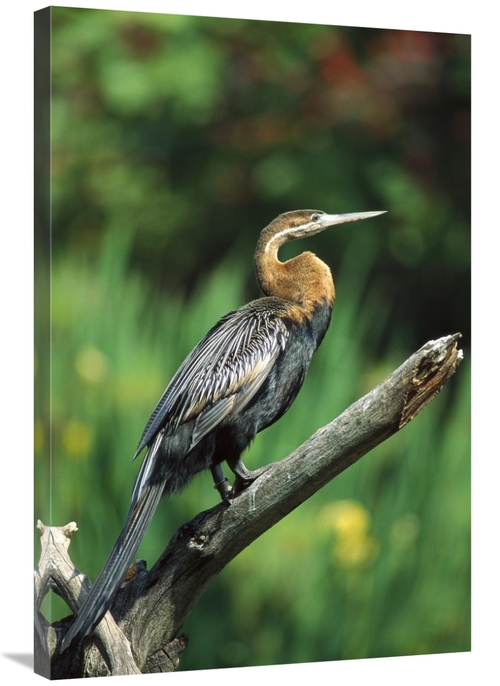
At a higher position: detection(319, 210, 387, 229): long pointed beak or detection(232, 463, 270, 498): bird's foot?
detection(319, 210, 387, 229): long pointed beak

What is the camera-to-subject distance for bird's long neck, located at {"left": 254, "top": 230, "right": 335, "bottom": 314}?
5.30 meters

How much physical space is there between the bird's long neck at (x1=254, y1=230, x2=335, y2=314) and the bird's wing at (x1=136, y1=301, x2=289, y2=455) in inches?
5.4

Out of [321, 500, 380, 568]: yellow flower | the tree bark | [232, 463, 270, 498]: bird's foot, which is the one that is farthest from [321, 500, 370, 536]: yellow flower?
[232, 463, 270, 498]: bird's foot


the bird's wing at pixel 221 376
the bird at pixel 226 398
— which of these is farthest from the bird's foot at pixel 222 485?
the bird's wing at pixel 221 376

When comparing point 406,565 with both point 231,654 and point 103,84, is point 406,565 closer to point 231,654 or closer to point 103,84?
point 231,654

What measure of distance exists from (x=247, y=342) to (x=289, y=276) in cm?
35

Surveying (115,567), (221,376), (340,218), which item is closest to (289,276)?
(340,218)

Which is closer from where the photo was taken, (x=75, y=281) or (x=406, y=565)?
(x=75, y=281)

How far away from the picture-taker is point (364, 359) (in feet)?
18.1

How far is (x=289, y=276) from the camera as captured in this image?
5316 mm

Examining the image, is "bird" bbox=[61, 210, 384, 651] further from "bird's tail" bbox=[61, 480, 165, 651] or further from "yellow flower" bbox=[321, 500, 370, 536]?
"yellow flower" bbox=[321, 500, 370, 536]

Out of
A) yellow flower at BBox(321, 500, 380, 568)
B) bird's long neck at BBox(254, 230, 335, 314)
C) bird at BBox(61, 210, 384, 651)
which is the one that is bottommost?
yellow flower at BBox(321, 500, 380, 568)
